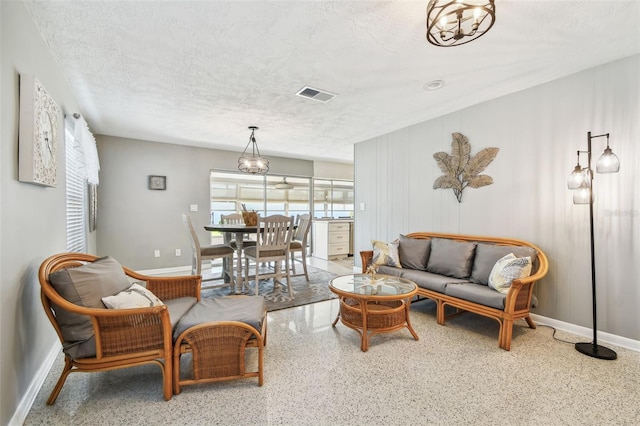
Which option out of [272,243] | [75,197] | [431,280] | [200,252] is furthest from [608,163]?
[75,197]

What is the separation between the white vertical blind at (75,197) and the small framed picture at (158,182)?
1405 millimetres

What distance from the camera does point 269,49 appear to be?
7.18 ft

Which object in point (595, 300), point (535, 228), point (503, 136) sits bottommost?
point (595, 300)

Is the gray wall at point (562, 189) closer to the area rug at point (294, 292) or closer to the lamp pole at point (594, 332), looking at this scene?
the lamp pole at point (594, 332)

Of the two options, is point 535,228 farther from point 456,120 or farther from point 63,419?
point 63,419

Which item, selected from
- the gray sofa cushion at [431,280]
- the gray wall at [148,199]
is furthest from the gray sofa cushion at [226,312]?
the gray wall at [148,199]

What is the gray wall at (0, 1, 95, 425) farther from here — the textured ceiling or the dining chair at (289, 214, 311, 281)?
the dining chair at (289, 214, 311, 281)

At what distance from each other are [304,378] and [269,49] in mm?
2423

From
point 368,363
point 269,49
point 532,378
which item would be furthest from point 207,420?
point 269,49

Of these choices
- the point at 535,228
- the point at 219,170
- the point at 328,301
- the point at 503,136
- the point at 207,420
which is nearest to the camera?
the point at 207,420

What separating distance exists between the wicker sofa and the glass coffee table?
449mm

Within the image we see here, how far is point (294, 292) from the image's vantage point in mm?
3822

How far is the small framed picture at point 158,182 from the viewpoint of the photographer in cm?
500

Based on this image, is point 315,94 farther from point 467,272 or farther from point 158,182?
point 158,182
